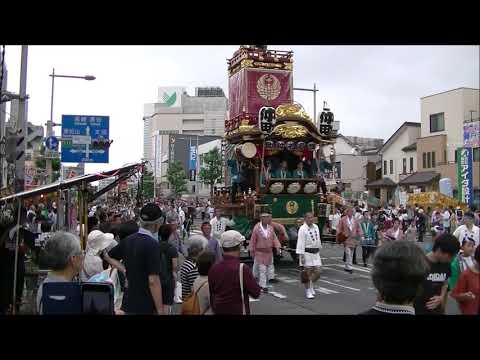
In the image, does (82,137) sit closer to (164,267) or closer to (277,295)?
(277,295)

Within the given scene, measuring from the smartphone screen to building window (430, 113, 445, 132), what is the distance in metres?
18.7

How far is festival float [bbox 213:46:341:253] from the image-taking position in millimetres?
13562

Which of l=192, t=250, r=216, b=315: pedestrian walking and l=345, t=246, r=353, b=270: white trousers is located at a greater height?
l=192, t=250, r=216, b=315: pedestrian walking

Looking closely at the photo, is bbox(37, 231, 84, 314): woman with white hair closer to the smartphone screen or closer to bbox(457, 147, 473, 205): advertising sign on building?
the smartphone screen

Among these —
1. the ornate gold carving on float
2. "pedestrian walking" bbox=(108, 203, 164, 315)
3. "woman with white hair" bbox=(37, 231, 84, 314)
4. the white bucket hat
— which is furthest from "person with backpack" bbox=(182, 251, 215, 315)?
the ornate gold carving on float

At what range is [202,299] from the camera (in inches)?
165

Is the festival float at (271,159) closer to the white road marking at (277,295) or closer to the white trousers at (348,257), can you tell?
the white trousers at (348,257)

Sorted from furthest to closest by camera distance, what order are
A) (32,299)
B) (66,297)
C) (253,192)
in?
(253,192) < (32,299) < (66,297)

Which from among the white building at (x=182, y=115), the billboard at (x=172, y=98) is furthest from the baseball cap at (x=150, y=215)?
the billboard at (x=172, y=98)
